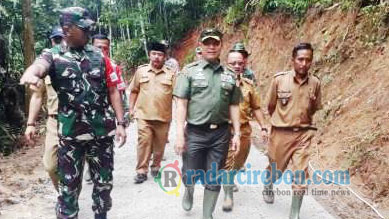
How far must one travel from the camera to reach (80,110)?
375cm

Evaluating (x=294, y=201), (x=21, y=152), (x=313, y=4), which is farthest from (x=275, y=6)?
(x=294, y=201)

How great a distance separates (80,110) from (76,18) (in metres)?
0.78

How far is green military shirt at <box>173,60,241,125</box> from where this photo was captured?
167 inches

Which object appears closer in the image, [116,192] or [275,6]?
[116,192]

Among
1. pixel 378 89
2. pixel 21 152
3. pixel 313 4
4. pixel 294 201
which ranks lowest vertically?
pixel 21 152

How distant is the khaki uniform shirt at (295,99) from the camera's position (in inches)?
189

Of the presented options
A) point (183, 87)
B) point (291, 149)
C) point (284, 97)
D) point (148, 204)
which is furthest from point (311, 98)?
point (148, 204)

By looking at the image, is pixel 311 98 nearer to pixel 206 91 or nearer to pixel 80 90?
pixel 206 91

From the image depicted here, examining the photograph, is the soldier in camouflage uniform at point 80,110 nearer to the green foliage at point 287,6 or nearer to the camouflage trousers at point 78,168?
the camouflage trousers at point 78,168

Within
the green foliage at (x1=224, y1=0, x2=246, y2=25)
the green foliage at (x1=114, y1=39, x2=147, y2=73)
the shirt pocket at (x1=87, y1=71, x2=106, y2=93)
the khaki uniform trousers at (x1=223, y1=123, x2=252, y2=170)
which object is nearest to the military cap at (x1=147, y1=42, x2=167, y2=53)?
the khaki uniform trousers at (x1=223, y1=123, x2=252, y2=170)

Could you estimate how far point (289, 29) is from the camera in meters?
11.9

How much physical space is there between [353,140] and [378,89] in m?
1.01

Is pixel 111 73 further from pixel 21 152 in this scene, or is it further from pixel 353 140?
pixel 21 152

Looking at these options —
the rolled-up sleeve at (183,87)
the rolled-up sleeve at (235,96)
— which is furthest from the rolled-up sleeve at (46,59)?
the rolled-up sleeve at (235,96)
